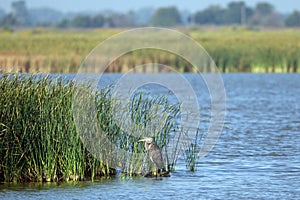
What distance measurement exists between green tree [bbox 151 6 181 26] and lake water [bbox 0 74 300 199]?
101 m

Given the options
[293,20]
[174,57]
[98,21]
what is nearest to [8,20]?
[98,21]

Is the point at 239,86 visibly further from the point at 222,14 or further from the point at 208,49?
the point at 222,14

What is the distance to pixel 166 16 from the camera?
128875mm

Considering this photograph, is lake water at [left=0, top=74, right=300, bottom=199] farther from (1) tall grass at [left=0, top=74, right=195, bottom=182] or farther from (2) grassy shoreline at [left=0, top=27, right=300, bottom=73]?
(2) grassy shoreline at [left=0, top=27, right=300, bottom=73]

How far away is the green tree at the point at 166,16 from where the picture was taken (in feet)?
407

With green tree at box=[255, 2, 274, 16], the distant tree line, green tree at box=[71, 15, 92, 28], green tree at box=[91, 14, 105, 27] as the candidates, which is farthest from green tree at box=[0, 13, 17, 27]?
green tree at box=[255, 2, 274, 16]

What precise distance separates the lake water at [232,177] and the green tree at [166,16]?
100688 mm

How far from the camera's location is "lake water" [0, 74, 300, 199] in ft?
40.3

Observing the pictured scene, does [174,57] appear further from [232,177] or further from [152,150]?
[152,150]

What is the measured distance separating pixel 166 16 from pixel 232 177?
116 meters

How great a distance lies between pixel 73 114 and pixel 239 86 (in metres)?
23.8

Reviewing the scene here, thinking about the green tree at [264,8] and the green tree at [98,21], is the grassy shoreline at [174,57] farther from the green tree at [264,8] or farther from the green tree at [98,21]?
the green tree at [264,8]

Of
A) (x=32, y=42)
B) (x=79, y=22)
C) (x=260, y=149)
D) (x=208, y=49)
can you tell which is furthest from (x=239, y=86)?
(x=79, y=22)

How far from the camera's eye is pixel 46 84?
12.9 meters
